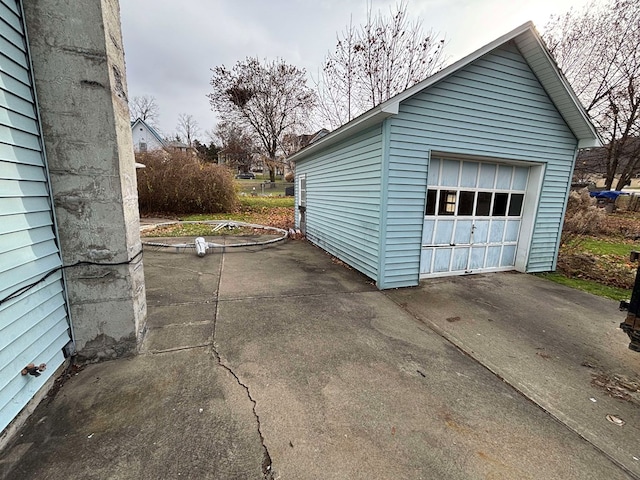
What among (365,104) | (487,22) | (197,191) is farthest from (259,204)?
(487,22)

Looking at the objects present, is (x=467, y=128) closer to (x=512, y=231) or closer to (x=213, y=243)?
(x=512, y=231)

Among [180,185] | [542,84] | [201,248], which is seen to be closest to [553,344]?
[542,84]

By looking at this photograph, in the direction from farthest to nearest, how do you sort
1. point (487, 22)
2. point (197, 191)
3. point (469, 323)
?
point (197, 191)
point (487, 22)
point (469, 323)

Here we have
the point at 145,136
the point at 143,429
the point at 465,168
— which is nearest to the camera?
the point at 143,429

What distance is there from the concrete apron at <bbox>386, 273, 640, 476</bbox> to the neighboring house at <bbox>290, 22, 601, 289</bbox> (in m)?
0.86

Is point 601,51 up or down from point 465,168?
up

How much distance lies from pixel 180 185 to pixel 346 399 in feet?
44.1

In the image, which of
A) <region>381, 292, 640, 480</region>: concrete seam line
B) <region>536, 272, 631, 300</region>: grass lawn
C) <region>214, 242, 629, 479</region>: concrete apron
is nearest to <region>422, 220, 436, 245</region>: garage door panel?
<region>381, 292, 640, 480</region>: concrete seam line

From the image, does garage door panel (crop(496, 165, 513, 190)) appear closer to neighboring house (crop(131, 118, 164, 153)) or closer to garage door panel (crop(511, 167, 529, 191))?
garage door panel (crop(511, 167, 529, 191))

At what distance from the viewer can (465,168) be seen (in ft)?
17.0

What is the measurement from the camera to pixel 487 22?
292 inches

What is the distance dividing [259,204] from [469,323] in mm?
14673

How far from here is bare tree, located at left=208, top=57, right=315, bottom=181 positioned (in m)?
24.9

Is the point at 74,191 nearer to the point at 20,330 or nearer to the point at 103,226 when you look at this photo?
the point at 103,226
